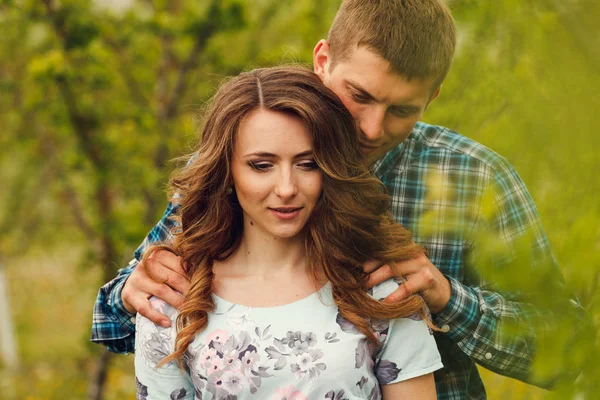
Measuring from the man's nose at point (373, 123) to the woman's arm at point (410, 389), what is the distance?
0.66 metres

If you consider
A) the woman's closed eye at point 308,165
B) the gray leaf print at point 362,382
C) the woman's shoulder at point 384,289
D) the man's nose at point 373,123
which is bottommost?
the gray leaf print at point 362,382

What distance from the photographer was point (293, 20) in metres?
6.07

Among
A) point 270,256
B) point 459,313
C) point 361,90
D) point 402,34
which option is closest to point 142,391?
point 270,256

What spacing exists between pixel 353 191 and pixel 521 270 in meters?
1.34

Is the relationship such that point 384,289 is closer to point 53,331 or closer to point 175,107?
point 175,107

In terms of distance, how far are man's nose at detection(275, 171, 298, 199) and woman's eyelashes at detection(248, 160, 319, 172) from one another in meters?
0.05

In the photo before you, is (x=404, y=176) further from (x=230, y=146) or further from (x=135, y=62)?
(x=135, y=62)

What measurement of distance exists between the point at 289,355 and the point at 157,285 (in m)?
0.42

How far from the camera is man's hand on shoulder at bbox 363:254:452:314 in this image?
2.03 m

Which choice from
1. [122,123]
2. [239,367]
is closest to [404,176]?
[239,367]

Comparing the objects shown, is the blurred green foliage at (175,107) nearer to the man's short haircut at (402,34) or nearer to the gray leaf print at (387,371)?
the man's short haircut at (402,34)

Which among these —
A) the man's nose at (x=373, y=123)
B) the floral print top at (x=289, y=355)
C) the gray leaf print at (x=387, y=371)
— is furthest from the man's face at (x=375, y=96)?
the gray leaf print at (x=387, y=371)

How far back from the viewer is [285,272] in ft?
7.00

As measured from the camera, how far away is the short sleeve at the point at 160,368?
6.81ft
